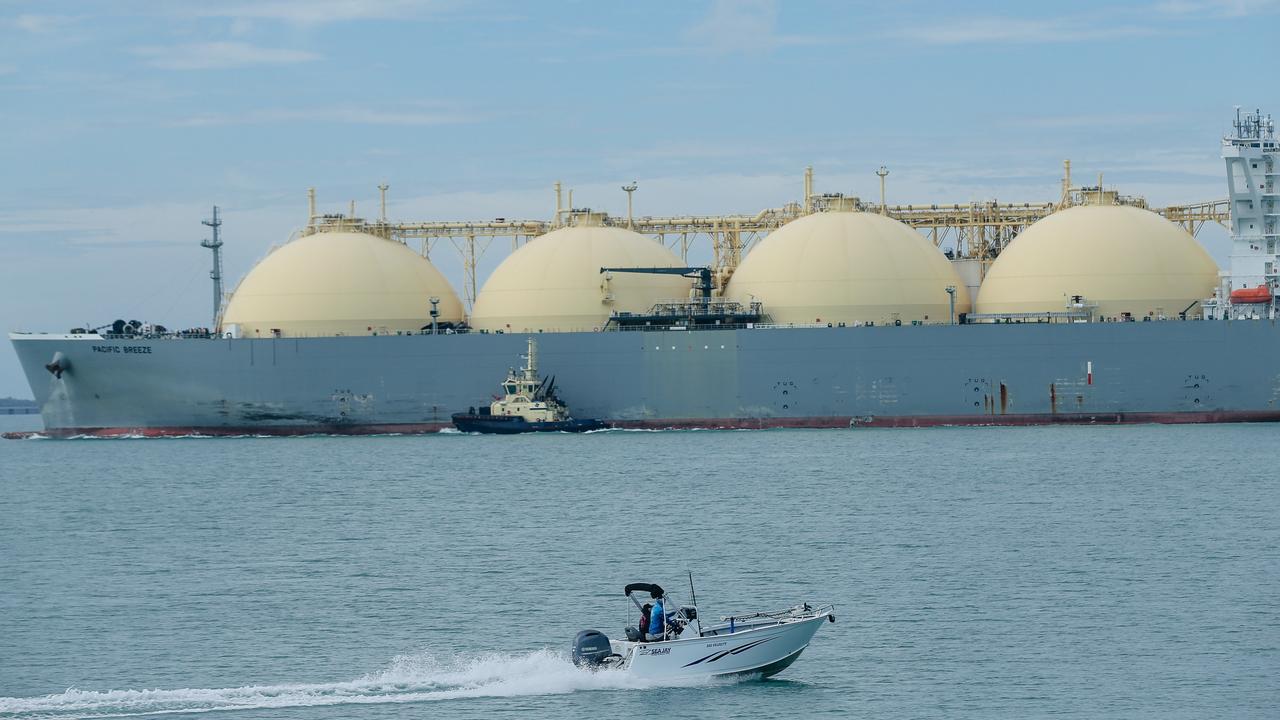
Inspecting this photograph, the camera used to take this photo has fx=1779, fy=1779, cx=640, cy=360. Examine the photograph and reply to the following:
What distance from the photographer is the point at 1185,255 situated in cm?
6894

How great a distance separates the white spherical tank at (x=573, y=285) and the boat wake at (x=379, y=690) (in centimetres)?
4476

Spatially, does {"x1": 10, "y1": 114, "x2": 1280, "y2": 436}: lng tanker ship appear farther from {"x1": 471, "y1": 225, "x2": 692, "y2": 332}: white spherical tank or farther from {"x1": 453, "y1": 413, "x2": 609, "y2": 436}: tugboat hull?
{"x1": 453, "y1": 413, "x2": 609, "y2": 436}: tugboat hull

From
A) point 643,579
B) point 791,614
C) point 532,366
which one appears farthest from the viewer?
point 532,366

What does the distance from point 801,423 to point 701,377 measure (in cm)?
422

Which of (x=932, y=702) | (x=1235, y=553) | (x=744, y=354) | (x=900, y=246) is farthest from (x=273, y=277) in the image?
(x=932, y=702)

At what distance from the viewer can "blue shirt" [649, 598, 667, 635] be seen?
83.7 ft

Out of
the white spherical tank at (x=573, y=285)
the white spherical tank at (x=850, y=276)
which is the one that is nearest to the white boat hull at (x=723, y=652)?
the white spherical tank at (x=850, y=276)

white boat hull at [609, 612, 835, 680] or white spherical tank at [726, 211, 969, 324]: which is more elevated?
white spherical tank at [726, 211, 969, 324]

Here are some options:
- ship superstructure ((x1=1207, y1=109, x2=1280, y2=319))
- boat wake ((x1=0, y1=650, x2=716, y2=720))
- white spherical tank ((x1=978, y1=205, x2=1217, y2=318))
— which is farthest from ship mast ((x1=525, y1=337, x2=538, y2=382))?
boat wake ((x1=0, y1=650, x2=716, y2=720))

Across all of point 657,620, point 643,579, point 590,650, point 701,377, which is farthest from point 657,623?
point 701,377

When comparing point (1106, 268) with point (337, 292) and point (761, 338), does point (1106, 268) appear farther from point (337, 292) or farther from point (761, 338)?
point (337, 292)

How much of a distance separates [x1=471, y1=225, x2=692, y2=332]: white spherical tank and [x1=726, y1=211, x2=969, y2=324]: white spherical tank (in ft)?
12.3

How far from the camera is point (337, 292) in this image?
7244cm

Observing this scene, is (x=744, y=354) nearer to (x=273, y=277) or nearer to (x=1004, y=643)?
(x=273, y=277)
